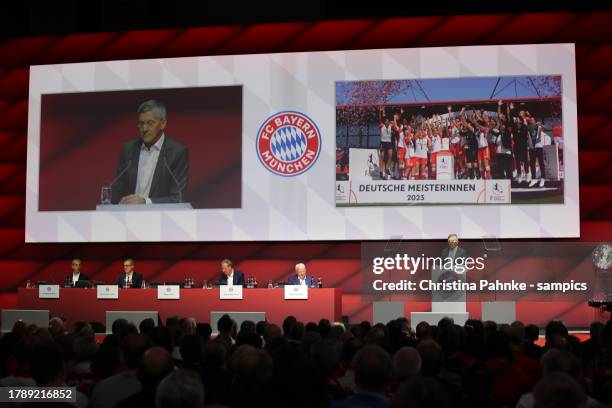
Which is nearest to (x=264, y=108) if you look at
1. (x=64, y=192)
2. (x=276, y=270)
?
(x=276, y=270)

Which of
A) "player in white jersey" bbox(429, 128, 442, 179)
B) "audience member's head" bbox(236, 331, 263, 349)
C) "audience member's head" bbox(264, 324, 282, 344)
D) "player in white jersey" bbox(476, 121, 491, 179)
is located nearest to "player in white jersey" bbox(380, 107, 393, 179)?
"player in white jersey" bbox(429, 128, 442, 179)

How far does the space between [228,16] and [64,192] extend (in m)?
3.91

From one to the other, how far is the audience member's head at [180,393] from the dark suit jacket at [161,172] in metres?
9.76

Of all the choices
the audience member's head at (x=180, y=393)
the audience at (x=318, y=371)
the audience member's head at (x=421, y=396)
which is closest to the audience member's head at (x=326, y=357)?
the audience at (x=318, y=371)

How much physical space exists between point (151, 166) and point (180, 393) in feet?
33.2

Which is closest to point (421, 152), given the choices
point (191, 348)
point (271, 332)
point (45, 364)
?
point (271, 332)

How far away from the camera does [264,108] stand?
12.0 meters

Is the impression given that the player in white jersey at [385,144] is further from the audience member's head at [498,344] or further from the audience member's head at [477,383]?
the audience member's head at [477,383]

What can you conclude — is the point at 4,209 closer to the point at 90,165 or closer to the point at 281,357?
the point at 90,165

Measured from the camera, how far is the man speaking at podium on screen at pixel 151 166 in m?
12.3

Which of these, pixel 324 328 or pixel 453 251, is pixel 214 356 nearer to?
pixel 324 328

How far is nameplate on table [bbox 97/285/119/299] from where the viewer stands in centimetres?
1054

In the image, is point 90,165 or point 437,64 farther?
point 90,165

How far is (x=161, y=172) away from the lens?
40.5ft
